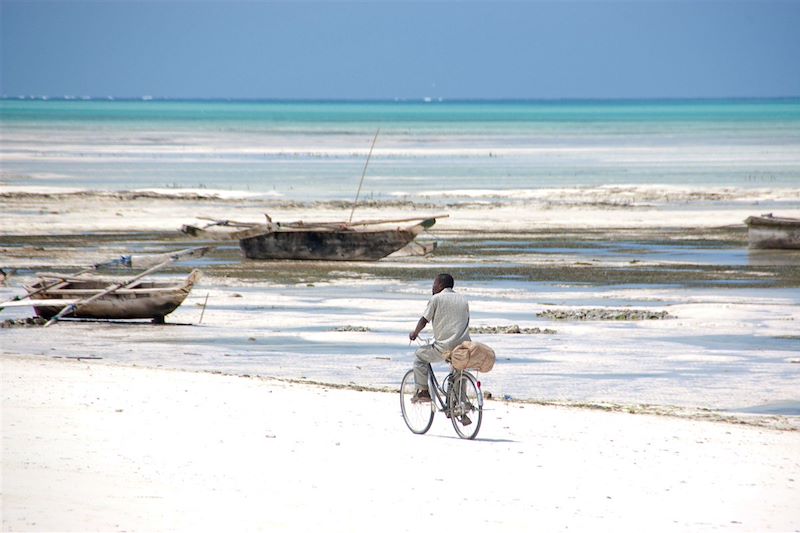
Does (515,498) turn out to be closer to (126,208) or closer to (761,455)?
(761,455)

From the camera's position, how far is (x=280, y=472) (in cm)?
955

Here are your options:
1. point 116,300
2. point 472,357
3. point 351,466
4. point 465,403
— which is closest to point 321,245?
point 116,300

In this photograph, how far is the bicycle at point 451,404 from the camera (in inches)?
420

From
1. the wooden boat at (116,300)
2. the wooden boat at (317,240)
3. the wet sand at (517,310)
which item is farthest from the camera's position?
the wooden boat at (317,240)

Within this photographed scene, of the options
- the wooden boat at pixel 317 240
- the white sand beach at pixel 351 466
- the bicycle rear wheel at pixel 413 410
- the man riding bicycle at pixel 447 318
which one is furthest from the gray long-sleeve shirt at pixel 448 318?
the wooden boat at pixel 317 240

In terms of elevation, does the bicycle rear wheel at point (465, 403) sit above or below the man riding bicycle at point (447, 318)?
below

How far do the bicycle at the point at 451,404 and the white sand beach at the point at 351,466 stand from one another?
0.43 ft

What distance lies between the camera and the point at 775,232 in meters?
27.7

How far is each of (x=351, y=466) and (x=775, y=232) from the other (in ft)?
64.8

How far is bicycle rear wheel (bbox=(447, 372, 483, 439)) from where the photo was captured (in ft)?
35.0

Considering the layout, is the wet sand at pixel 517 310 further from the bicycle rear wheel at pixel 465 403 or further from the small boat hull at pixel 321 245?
the bicycle rear wheel at pixel 465 403

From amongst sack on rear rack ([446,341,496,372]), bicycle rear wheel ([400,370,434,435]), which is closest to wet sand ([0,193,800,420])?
bicycle rear wheel ([400,370,434,435])

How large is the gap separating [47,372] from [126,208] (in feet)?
80.6

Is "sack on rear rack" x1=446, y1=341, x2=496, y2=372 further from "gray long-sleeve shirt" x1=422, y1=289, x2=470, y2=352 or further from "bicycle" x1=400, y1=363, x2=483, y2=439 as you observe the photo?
"bicycle" x1=400, y1=363, x2=483, y2=439
